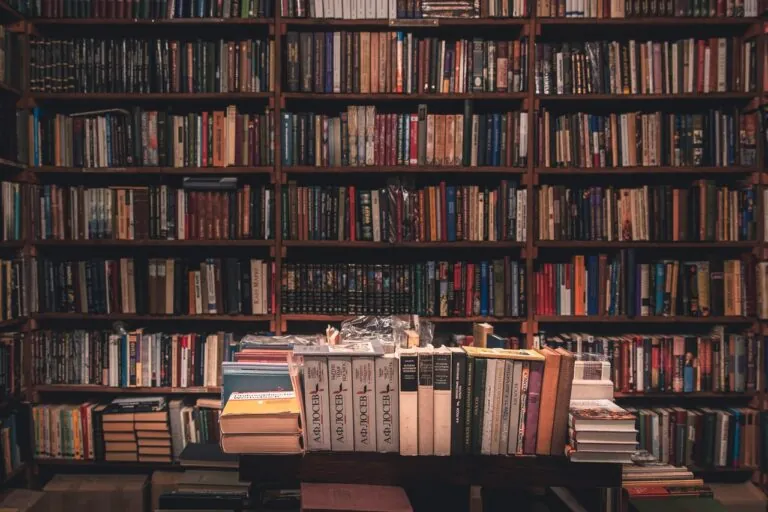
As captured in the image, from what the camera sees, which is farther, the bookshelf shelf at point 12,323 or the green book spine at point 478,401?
the bookshelf shelf at point 12,323

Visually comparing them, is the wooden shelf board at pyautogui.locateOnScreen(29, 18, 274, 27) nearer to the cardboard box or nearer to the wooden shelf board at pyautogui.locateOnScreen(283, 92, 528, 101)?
the wooden shelf board at pyautogui.locateOnScreen(283, 92, 528, 101)

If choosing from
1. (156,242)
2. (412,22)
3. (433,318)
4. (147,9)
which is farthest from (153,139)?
(433,318)

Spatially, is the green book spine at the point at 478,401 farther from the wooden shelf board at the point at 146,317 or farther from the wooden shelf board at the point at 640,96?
the wooden shelf board at the point at 640,96

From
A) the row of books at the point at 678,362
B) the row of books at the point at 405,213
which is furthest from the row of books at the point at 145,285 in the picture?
the row of books at the point at 678,362

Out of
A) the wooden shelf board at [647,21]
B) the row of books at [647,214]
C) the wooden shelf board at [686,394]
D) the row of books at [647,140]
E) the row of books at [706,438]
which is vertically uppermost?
the wooden shelf board at [647,21]

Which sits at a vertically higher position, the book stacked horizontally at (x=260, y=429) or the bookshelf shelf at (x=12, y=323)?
the bookshelf shelf at (x=12, y=323)

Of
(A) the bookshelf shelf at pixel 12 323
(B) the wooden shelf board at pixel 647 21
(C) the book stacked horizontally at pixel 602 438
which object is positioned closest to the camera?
(C) the book stacked horizontally at pixel 602 438

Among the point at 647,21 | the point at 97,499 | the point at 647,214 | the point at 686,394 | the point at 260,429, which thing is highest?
the point at 647,21

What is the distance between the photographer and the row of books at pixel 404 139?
8.80 feet

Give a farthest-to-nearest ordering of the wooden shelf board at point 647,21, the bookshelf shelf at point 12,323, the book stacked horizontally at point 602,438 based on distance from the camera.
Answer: the wooden shelf board at point 647,21 < the bookshelf shelf at point 12,323 < the book stacked horizontally at point 602,438

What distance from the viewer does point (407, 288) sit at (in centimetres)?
271

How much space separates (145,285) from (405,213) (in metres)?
1.20

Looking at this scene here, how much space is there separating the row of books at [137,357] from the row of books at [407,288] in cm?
41

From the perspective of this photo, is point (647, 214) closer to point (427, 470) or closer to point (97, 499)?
point (427, 470)
